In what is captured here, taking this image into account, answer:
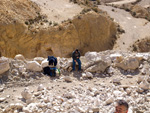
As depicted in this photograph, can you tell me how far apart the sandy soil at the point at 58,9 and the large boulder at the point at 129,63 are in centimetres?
1235

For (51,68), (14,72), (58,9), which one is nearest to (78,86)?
(51,68)

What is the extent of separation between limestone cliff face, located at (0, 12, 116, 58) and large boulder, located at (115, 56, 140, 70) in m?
10.8

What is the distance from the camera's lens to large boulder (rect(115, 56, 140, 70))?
8578mm

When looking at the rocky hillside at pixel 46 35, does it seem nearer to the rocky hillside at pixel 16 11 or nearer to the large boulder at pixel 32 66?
the rocky hillside at pixel 16 11

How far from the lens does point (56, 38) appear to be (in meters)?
18.6

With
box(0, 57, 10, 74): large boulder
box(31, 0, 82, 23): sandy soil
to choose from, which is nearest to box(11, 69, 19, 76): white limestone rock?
box(0, 57, 10, 74): large boulder

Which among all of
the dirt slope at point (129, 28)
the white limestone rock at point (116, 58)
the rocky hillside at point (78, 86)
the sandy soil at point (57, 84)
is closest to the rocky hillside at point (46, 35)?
the dirt slope at point (129, 28)

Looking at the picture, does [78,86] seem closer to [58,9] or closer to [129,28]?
[58,9]

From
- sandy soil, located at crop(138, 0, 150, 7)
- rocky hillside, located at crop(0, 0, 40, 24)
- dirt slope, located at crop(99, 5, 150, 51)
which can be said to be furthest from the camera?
sandy soil, located at crop(138, 0, 150, 7)

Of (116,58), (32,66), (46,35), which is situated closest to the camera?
(32,66)

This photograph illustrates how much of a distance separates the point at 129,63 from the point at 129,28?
1948cm

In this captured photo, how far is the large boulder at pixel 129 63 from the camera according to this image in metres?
8.58

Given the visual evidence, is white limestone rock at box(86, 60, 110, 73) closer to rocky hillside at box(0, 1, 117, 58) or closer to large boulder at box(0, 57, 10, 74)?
large boulder at box(0, 57, 10, 74)

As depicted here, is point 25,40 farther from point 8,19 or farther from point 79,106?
point 79,106
